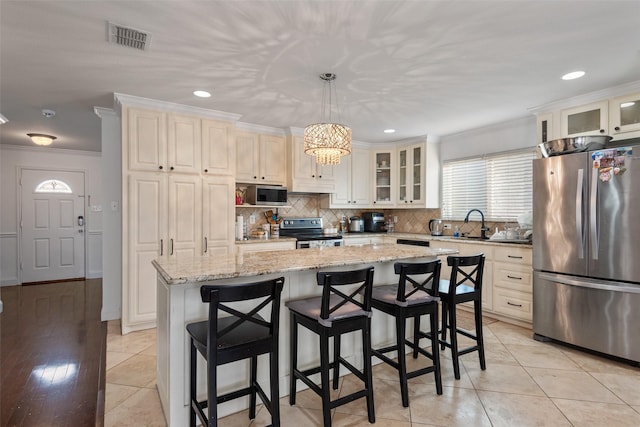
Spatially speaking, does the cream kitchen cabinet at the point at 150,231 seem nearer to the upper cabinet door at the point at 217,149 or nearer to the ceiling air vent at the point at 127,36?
the upper cabinet door at the point at 217,149

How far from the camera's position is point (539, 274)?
3307mm

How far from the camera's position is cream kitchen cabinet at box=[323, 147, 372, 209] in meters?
5.34

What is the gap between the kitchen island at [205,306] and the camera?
76.2 inches

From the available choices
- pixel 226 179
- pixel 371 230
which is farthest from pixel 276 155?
pixel 371 230

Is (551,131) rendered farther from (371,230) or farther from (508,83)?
(371,230)

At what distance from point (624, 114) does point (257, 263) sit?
3.54 metres

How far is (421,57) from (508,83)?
1069 mm

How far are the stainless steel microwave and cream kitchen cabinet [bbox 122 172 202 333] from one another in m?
0.89

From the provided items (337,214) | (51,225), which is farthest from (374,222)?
(51,225)

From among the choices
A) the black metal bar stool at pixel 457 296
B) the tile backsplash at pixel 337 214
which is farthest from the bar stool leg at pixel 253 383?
the tile backsplash at pixel 337 214

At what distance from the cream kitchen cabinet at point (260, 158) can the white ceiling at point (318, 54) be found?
0.69 meters

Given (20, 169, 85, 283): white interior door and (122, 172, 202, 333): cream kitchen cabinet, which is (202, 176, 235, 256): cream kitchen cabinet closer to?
(122, 172, 202, 333): cream kitchen cabinet

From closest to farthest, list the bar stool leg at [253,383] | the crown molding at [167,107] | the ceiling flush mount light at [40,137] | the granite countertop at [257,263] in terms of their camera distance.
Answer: the granite countertop at [257,263]
the bar stool leg at [253,383]
the crown molding at [167,107]
the ceiling flush mount light at [40,137]

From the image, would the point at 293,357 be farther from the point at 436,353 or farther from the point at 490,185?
the point at 490,185
